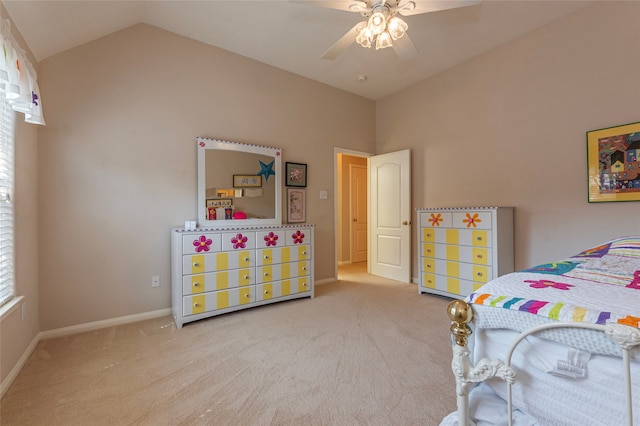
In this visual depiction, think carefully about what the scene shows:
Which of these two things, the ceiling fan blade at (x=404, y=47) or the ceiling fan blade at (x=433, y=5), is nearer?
the ceiling fan blade at (x=433, y=5)

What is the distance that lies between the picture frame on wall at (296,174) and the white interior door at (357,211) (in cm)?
226

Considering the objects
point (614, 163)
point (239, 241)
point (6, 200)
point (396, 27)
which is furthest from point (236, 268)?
point (614, 163)

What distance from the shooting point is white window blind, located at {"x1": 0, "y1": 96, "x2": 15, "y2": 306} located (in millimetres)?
1719

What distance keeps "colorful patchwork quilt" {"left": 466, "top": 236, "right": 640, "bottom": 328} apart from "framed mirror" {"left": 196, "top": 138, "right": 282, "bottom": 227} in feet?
8.46

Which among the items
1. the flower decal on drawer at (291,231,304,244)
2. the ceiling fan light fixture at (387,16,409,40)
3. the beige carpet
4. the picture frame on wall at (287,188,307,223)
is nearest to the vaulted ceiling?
the ceiling fan light fixture at (387,16,409,40)

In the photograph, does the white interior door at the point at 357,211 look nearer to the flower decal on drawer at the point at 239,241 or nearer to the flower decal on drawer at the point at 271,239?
the flower decal on drawer at the point at 271,239

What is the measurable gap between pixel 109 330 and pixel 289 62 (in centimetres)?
336

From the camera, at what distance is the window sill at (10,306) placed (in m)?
1.61

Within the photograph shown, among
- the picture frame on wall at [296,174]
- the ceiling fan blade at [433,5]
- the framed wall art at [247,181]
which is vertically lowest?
the framed wall art at [247,181]

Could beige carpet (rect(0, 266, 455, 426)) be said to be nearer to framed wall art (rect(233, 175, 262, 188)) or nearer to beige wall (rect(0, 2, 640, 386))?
beige wall (rect(0, 2, 640, 386))

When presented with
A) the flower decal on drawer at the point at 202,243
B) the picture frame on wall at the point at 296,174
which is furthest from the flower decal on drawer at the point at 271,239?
the picture frame on wall at the point at 296,174

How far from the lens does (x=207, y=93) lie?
3.03 metres

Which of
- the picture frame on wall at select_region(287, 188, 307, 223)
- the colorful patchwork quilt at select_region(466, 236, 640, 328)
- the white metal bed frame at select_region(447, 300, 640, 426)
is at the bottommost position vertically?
the white metal bed frame at select_region(447, 300, 640, 426)

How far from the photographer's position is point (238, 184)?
3145 millimetres
